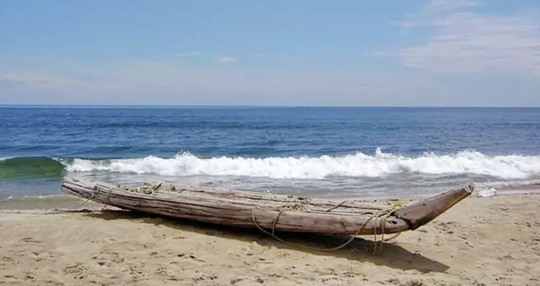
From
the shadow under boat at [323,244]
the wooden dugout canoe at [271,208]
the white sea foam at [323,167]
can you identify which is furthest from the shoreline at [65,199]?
the white sea foam at [323,167]

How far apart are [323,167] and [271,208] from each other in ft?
30.6

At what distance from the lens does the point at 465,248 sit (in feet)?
19.3

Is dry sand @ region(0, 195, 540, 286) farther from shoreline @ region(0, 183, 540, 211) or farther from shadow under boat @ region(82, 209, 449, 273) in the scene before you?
shoreline @ region(0, 183, 540, 211)

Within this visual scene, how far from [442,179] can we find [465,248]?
26.2 ft

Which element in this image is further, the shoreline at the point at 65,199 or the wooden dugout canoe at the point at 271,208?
the shoreline at the point at 65,199

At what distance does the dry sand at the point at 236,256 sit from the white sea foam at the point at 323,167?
7.72 metres

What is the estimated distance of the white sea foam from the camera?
1462 cm

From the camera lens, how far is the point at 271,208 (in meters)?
6.02

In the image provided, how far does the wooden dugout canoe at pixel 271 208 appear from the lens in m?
5.18

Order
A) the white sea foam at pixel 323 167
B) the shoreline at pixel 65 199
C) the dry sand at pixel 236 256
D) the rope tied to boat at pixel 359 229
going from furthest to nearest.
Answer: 1. the white sea foam at pixel 323 167
2. the shoreline at pixel 65 199
3. the rope tied to boat at pixel 359 229
4. the dry sand at pixel 236 256

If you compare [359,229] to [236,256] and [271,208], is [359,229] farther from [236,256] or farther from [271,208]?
[236,256]

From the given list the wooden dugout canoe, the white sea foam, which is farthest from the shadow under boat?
the white sea foam

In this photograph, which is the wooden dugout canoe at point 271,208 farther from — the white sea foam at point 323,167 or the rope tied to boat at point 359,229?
the white sea foam at point 323,167

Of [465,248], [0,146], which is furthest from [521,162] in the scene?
[0,146]
